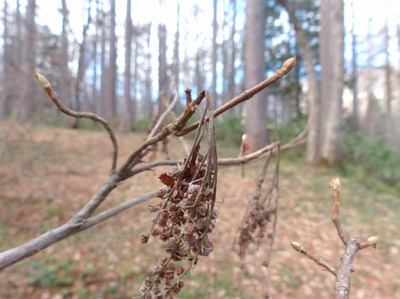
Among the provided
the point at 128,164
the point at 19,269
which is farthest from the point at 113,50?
the point at 128,164

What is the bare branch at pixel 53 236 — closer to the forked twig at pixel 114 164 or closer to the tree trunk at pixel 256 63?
the forked twig at pixel 114 164

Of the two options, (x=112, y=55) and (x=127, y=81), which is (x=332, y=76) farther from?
(x=112, y=55)

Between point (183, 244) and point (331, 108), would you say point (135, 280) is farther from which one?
point (331, 108)

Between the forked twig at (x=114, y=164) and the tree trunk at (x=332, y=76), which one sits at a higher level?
the tree trunk at (x=332, y=76)

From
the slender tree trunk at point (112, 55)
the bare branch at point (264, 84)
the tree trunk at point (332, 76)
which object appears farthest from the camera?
the slender tree trunk at point (112, 55)

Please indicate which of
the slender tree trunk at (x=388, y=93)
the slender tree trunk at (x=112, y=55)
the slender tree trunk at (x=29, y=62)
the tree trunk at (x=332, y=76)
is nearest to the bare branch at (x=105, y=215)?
the slender tree trunk at (x=29, y=62)

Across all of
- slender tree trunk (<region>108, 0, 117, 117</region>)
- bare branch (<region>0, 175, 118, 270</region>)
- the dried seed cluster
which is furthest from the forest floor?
slender tree trunk (<region>108, 0, 117, 117</region>)
